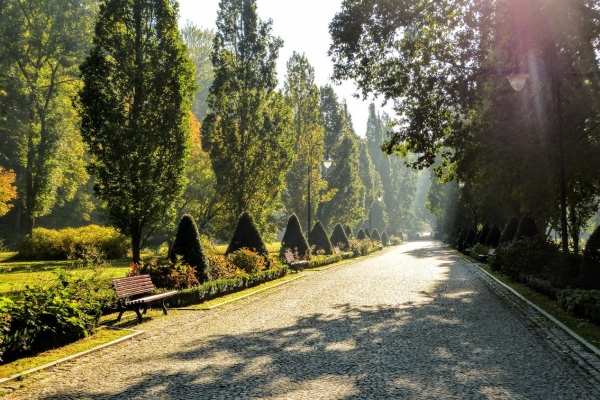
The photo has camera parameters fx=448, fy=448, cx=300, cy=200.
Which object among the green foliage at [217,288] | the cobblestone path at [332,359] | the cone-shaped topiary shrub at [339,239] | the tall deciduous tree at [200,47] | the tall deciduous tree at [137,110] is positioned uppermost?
the tall deciduous tree at [200,47]

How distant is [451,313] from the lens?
10.5 metres

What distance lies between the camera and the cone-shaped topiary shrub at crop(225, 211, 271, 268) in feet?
63.8

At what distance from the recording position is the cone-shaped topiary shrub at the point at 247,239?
1944 centimetres

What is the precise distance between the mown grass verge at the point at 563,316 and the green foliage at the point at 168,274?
9565 mm

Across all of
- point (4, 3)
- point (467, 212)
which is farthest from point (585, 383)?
point (467, 212)

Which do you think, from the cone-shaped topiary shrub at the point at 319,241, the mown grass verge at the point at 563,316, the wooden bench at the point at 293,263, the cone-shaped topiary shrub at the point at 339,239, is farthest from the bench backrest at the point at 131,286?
the cone-shaped topiary shrub at the point at 339,239

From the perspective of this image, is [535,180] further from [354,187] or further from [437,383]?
[354,187]

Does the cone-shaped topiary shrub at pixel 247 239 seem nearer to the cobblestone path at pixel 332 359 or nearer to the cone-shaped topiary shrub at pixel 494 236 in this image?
the cobblestone path at pixel 332 359

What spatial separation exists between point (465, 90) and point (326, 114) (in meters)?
39.7

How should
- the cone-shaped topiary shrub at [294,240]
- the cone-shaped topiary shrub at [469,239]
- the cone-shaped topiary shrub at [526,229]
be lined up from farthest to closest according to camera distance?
the cone-shaped topiary shrub at [469,239]
the cone-shaped topiary shrub at [294,240]
the cone-shaped topiary shrub at [526,229]

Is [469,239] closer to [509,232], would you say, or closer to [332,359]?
[509,232]

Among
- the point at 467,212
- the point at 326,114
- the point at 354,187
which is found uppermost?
the point at 326,114

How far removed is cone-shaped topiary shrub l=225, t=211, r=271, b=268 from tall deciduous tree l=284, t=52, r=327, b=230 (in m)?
23.0

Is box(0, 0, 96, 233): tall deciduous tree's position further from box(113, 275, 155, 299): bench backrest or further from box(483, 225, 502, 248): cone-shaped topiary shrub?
box(483, 225, 502, 248): cone-shaped topiary shrub
